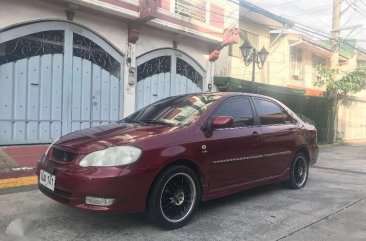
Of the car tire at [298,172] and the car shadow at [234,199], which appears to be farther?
the car tire at [298,172]

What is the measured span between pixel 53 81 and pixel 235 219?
6536mm

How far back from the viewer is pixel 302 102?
683 inches

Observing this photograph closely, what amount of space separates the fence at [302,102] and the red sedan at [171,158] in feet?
27.1

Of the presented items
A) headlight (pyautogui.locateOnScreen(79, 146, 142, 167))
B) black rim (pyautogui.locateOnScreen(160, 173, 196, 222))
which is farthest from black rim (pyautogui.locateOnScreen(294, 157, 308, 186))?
headlight (pyautogui.locateOnScreen(79, 146, 142, 167))

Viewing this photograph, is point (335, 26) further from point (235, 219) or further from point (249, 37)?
point (235, 219)

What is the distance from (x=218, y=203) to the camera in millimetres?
5680

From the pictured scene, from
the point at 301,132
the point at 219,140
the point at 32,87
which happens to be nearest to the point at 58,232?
the point at 219,140

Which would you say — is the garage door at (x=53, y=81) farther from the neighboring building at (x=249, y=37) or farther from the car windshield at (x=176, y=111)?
the neighboring building at (x=249, y=37)

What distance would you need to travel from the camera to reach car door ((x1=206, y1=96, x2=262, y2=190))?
4.98 m

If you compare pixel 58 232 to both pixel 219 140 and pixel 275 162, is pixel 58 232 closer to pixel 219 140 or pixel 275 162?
pixel 219 140

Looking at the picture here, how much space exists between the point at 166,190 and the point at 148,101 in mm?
8058

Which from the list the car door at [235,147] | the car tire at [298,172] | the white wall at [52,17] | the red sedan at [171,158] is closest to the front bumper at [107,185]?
the red sedan at [171,158]

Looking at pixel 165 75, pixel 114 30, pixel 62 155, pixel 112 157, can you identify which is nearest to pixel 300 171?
pixel 112 157

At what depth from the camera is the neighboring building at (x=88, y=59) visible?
919 cm
